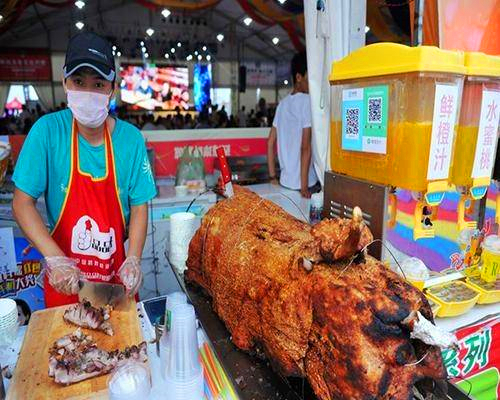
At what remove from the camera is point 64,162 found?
165cm

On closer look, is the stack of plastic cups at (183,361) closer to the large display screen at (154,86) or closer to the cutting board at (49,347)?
the cutting board at (49,347)

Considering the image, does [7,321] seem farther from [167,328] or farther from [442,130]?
[442,130]

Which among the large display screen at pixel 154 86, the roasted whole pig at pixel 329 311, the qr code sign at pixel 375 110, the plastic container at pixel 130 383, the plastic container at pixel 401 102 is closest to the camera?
the roasted whole pig at pixel 329 311

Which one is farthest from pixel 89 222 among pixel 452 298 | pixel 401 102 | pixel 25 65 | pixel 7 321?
pixel 25 65

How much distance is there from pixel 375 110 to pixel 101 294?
1201mm

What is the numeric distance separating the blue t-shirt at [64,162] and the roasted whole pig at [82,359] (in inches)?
27.8

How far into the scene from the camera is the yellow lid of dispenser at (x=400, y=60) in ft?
3.69

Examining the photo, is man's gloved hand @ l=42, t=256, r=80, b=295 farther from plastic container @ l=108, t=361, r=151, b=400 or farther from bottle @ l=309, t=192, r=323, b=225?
bottle @ l=309, t=192, r=323, b=225

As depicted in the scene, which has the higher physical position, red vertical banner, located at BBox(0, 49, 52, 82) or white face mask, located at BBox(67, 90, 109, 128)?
red vertical banner, located at BBox(0, 49, 52, 82)

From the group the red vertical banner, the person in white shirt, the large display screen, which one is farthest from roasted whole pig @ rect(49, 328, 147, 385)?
the large display screen

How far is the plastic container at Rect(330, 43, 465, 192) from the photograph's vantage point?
3.80 feet

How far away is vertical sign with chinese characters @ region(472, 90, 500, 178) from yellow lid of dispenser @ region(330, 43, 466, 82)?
204 mm

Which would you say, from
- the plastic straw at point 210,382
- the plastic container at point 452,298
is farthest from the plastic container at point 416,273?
the plastic straw at point 210,382

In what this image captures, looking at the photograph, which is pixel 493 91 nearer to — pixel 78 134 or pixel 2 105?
pixel 78 134
